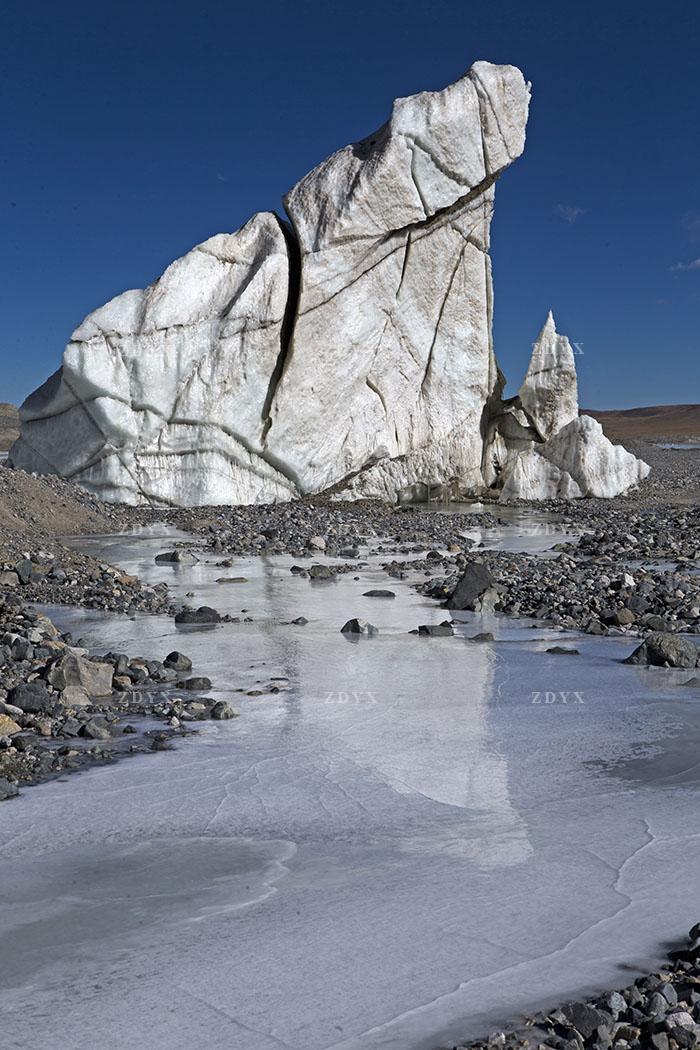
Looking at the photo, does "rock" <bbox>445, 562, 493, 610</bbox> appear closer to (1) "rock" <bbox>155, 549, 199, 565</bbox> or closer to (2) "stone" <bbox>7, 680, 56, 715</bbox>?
(1) "rock" <bbox>155, 549, 199, 565</bbox>

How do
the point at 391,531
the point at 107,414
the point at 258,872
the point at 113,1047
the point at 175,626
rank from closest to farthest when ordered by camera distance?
the point at 113,1047 < the point at 258,872 < the point at 175,626 < the point at 391,531 < the point at 107,414

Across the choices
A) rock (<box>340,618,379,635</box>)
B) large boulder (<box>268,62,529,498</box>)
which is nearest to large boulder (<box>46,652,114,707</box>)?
rock (<box>340,618,379,635</box>)

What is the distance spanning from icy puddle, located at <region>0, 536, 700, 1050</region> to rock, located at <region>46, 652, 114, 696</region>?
700 mm

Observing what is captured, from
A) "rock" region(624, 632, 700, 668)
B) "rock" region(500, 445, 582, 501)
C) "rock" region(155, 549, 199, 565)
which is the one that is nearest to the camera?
"rock" region(624, 632, 700, 668)

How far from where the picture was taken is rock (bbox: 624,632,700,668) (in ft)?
21.6

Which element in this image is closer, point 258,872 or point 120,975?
point 120,975

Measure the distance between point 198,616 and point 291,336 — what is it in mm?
11304

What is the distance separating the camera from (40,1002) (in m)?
2.68

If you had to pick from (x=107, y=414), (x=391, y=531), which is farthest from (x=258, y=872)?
(x=107, y=414)

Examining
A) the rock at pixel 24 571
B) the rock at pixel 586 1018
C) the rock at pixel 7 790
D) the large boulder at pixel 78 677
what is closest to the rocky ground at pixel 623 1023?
the rock at pixel 586 1018

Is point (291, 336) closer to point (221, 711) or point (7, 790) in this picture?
point (221, 711)

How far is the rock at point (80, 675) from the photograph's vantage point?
5586 millimetres

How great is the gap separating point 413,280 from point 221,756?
16106 mm

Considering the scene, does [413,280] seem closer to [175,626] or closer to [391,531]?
[391,531]
